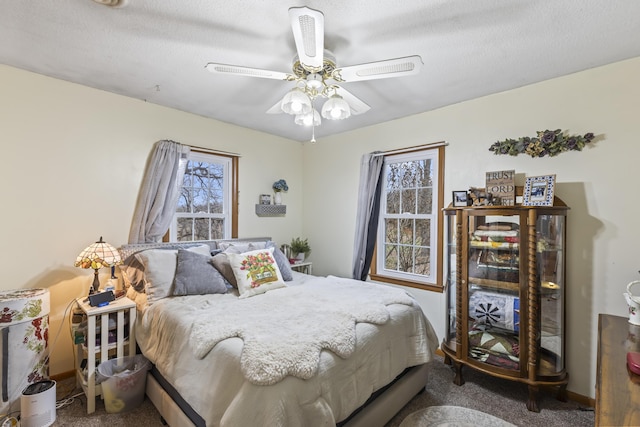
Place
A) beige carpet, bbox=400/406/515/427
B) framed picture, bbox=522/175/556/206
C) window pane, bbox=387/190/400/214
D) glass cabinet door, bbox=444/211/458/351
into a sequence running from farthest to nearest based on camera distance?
window pane, bbox=387/190/400/214 < glass cabinet door, bbox=444/211/458/351 < framed picture, bbox=522/175/556/206 < beige carpet, bbox=400/406/515/427

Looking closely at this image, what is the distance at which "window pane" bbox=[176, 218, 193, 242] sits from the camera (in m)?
3.17

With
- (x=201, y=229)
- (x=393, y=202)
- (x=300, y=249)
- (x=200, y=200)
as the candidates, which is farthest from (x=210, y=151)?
(x=393, y=202)

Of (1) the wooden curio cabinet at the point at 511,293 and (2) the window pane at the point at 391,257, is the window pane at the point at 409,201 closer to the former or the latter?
(2) the window pane at the point at 391,257

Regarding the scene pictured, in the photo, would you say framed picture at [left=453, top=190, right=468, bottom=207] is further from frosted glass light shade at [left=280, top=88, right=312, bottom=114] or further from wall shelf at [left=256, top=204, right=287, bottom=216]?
wall shelf at [left=256, top=204, right=287, bottom=216]

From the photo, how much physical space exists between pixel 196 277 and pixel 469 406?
2.33 m

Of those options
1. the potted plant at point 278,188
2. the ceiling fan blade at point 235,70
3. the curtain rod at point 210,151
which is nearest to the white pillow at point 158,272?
the curtain rod at point 210,151

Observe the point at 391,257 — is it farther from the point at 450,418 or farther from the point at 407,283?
the point at 450,418

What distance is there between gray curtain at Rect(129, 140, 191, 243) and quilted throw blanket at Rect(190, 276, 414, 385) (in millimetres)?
1246

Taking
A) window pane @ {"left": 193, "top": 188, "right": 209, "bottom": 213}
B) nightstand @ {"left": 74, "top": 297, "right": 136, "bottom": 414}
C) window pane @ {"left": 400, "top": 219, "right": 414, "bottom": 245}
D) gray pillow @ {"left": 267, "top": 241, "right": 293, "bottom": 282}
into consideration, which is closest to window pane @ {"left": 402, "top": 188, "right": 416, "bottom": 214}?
window pane @ {"left": 400, "top": 219, "right": 414, "bottom": 245}

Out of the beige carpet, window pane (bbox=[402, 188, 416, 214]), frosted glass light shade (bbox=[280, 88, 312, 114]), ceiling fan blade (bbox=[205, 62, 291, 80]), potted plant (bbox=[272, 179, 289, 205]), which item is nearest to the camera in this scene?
ceiling fan blade (bbox=[205, 62, 291, 80])

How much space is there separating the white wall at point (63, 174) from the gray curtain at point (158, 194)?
3.6 inches

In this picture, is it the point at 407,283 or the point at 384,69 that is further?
the point at 407,283

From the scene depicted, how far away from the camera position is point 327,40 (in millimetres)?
1793

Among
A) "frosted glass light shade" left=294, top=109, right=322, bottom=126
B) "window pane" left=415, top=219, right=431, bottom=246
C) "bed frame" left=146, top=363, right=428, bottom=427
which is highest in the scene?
"frosted glass light shade" left=294, top=109, right=322, bottom=126
